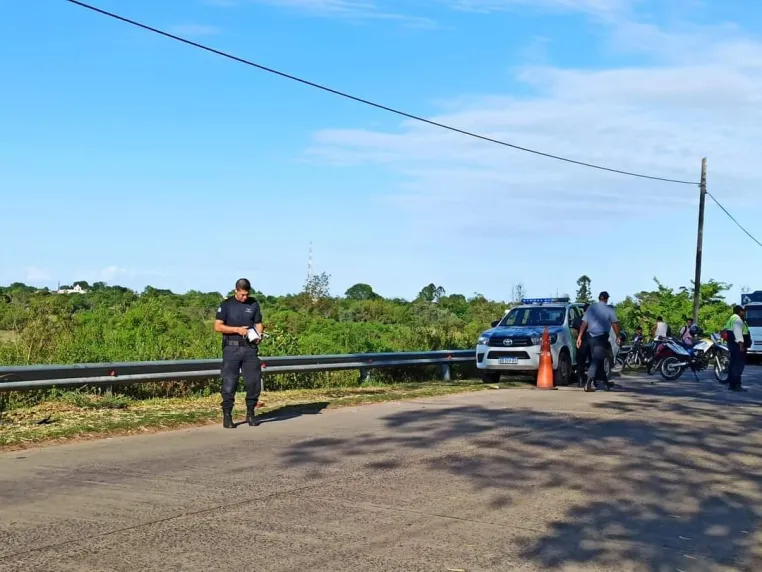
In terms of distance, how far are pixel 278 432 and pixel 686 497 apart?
5.13 metres

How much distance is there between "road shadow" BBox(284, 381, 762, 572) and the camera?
582cm

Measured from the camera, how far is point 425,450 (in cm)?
948

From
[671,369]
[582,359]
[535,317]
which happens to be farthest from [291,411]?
[671,369]

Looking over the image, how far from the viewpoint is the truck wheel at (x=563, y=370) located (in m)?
18.6

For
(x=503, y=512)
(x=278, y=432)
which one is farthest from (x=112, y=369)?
(x=503, y=512)

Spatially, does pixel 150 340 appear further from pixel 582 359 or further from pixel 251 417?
pixel 582 359

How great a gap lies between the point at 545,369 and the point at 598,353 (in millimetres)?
1160

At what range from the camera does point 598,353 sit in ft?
56.6

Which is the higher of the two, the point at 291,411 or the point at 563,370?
the point at 563,370

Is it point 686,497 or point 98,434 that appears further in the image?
point 98,434

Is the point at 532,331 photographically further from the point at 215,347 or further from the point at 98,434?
the point at 98,434

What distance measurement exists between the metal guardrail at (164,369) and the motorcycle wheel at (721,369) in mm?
6449

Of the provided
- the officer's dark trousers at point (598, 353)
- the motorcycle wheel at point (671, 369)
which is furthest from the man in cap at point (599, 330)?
the motorcycle wheel at point (671, 369)

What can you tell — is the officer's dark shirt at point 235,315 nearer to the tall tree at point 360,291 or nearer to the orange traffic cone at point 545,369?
the orange traffic cone at point 545,369
